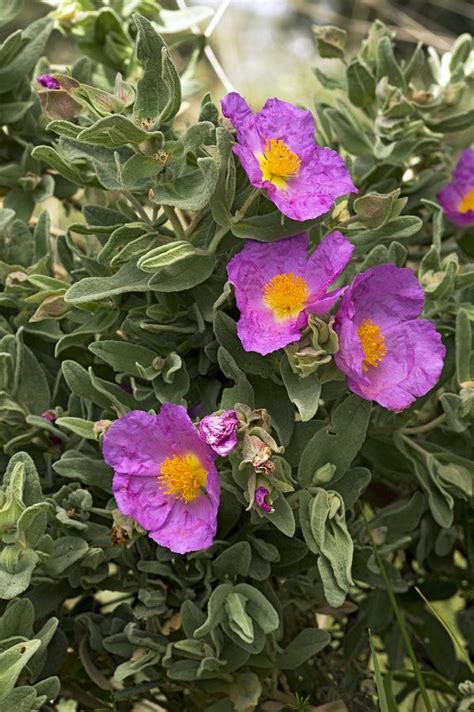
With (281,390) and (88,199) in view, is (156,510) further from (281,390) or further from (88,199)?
(88,199)

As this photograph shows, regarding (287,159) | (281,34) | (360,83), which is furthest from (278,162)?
(281,34)

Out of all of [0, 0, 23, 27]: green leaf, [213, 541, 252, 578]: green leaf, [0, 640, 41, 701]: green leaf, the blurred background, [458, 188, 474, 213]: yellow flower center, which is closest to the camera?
[0, 640, 41, 701]: green leaf

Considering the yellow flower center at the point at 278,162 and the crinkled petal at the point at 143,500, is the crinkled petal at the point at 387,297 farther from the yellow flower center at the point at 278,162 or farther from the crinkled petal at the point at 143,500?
the crinkled petal at the point at 143,500

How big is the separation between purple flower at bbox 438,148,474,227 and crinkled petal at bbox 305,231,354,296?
0.37 metres

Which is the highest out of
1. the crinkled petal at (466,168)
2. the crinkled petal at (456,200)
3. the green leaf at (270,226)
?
the green leaf at (270,226)

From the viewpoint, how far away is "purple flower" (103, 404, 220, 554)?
72 cm

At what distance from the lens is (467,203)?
106 cm

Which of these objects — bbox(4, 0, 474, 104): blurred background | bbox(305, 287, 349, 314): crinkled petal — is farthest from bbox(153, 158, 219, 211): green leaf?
bbox(4, 0, 474, 104): blurred background

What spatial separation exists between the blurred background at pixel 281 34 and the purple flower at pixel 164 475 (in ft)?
4.41

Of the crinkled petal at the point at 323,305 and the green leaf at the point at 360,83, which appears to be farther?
the green leaf at the point at 360,83

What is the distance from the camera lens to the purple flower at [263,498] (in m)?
0.68

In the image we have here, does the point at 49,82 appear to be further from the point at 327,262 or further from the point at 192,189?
the point at 327,262

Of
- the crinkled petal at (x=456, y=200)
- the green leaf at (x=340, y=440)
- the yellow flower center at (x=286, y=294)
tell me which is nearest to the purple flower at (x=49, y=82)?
the yellow flower center at (x=286, y=294)

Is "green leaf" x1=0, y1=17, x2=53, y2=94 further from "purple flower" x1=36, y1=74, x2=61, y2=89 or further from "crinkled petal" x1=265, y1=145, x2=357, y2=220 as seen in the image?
"crinkled petal" x1=265, y1=145, x2=357, y2=220
